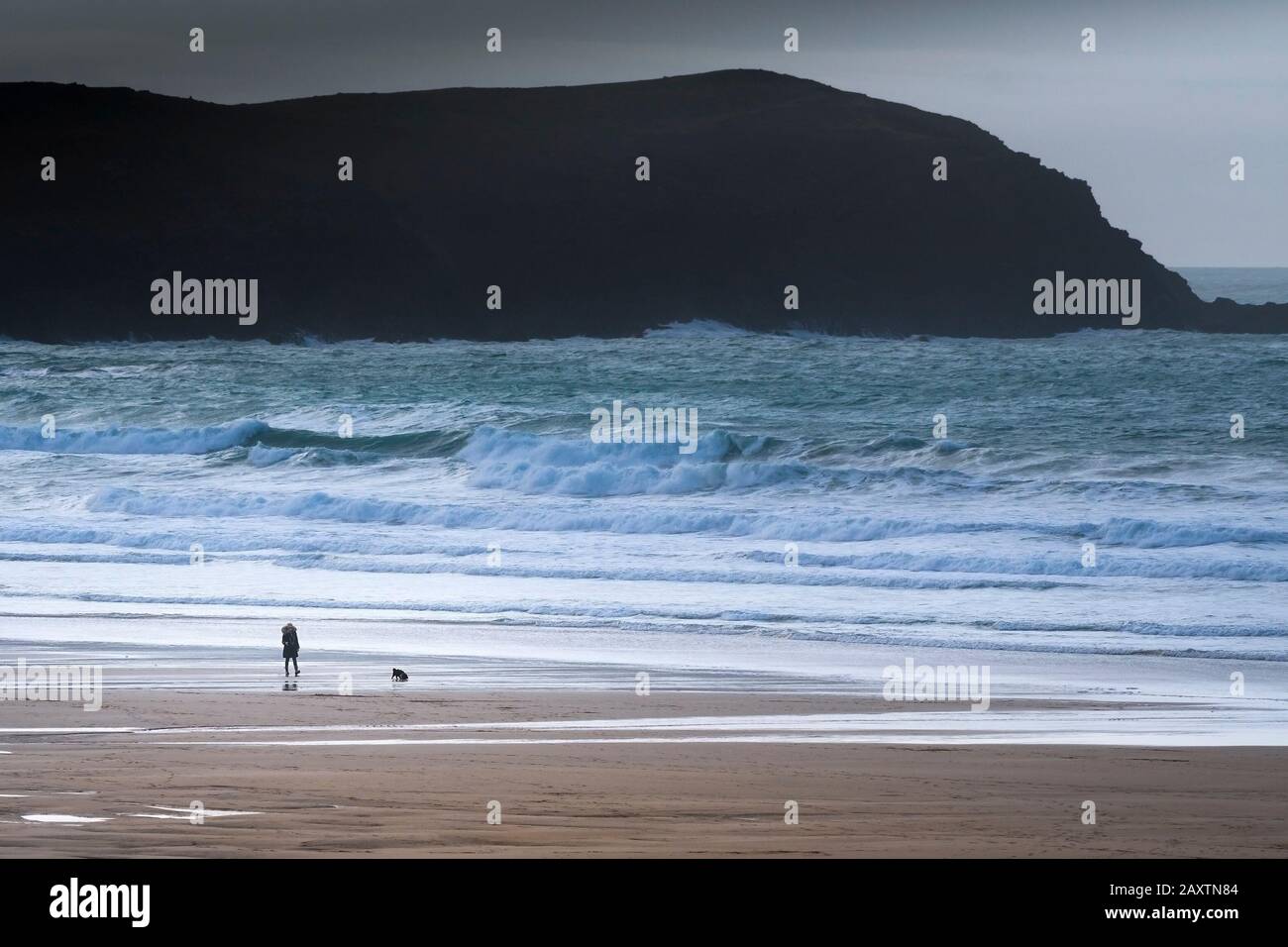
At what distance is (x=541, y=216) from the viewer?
107m

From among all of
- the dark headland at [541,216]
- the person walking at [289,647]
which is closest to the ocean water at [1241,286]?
the dark headland at [541,216]

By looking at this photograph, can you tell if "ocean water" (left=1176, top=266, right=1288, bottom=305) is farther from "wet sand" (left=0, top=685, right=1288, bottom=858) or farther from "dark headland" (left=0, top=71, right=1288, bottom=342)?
A: "wet sand" (left=0, top=685, right=1288, bottom=858)

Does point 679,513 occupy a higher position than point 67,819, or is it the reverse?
point 679,513

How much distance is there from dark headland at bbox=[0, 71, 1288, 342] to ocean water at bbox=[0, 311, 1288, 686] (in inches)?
1511

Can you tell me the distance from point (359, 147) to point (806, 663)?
344ft

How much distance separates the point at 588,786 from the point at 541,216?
100014 millimetres

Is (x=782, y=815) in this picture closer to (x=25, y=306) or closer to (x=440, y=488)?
(x=440, y=488)

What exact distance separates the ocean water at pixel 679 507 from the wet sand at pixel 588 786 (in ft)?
12.3

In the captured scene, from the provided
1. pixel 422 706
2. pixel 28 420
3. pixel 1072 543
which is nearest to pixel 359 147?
pixel 28 420

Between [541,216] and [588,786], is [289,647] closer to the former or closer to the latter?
[588,786]

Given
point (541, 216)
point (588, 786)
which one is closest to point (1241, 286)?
point (541, 216)

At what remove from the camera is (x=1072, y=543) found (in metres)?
21.5

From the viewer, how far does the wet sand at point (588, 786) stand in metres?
7.50
